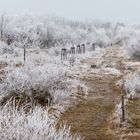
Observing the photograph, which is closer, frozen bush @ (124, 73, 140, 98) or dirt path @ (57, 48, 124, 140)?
dirt path @ (57, 48, 124, 140)

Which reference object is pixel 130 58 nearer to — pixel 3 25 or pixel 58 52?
pixel 58 52

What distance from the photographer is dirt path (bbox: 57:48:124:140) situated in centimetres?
1814

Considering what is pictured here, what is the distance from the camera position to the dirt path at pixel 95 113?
1814cm

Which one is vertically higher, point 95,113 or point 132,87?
point 132,87

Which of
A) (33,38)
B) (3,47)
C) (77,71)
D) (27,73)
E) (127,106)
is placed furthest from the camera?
(33,38)

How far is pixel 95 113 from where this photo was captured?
→ 2186 cm

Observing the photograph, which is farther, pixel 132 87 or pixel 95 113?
pixel 132 87

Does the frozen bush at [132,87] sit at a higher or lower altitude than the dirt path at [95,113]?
higher

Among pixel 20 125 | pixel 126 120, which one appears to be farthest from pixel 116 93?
pixel 20 125

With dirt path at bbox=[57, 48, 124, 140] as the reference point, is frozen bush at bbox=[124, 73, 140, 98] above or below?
above

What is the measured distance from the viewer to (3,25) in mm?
75312

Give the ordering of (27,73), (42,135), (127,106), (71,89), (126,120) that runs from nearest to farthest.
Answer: (42,135) → (126,120) → (127,106) → (27,73) → (71,89)

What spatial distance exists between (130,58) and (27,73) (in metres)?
32.4

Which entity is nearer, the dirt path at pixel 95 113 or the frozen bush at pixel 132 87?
the dirt path at pixel 95 113
